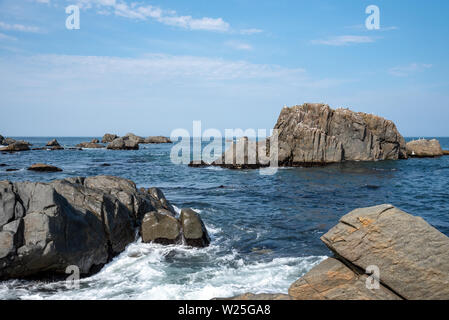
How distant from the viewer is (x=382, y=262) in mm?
8195

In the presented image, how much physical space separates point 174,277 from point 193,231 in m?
3.50

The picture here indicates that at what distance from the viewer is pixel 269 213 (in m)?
21.0

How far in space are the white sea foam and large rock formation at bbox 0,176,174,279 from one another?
0.51 metres

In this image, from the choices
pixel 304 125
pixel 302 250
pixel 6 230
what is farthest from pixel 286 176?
pixel 6 230

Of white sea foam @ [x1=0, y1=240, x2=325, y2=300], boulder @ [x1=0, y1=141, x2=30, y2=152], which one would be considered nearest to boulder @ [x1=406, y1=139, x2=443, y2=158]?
white sea foam @ [x1=0, y1=240, x2=325, y2=300]

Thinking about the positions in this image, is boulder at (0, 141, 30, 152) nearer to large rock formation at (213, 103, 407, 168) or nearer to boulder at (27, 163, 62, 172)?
boulder at (27, 163, 62, 172)

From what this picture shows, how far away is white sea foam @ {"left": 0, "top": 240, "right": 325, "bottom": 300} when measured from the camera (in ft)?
32.5

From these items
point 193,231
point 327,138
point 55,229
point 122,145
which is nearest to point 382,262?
point 193,231

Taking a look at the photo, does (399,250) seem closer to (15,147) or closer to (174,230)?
(174,230)

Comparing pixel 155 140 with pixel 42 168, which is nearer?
pixel 42 168
